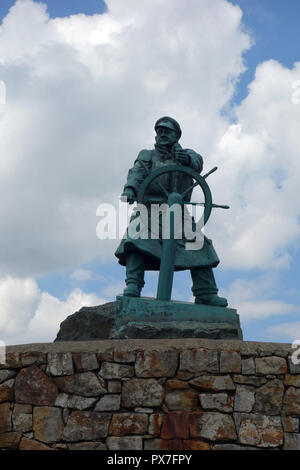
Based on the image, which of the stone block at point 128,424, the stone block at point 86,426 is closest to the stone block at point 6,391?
the stone block at point 86,426

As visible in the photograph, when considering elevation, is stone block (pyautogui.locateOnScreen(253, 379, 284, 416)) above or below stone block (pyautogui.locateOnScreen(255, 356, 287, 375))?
below

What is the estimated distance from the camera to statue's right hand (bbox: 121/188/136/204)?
6.32 metres

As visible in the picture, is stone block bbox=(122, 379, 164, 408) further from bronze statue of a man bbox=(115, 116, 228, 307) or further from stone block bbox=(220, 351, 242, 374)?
bronze statue of a man bbox=(115, 116, 228, 307)

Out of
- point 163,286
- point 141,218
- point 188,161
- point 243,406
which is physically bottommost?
point 243,406

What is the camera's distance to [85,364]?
16.8 feet

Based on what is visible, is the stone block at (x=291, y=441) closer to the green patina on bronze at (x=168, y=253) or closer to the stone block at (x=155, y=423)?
the stone block at (x=155, y=423)

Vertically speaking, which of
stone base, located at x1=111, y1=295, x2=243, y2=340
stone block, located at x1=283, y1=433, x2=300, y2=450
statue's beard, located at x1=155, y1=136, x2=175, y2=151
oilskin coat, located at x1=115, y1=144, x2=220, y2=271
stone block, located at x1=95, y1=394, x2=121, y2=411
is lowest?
stone block, located at x1=283, y1=433, x2=300, y2=450

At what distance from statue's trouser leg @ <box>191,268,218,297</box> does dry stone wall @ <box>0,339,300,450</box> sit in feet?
3.60

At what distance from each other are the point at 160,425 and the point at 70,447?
0.77 metres

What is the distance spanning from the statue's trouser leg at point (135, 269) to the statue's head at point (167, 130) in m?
1.37

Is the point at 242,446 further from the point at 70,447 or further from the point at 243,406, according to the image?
the point at 70,447

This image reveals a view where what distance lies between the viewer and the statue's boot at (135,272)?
6.10 metres

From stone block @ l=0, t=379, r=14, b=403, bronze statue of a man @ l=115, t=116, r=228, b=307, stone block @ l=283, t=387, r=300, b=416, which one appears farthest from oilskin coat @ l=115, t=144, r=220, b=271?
stone block @ l=0, t=379, r=14, b=403

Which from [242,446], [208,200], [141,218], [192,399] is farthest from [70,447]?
[208,200]
